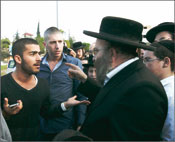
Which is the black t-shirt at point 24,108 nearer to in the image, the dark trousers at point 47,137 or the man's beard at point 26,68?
the man's beard at point 26,68

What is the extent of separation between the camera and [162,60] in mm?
2439

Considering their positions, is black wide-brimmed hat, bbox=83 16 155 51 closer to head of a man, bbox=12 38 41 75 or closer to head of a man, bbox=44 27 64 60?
head of a man, bbox=12 38 41 75

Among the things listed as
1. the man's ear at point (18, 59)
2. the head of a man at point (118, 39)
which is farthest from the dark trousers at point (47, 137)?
the head of a man at point (118, 39)

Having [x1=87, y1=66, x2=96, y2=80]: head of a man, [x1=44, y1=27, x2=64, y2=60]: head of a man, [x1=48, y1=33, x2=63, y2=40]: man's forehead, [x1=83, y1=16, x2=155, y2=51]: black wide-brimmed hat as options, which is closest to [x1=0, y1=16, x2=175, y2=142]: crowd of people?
[x1=83, y1=16, x2=155, y2=51]: black wide-brimmed hat

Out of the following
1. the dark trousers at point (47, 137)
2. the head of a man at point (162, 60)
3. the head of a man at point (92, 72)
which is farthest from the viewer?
the head of a man at point (92, 72)

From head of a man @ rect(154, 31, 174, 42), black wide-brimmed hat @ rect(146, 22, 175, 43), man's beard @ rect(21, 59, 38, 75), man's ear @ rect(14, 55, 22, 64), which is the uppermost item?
black wide-brimmed hat @ rect(146, 22, 175, 43)

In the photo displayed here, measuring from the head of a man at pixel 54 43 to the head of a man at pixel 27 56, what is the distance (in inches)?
23.1

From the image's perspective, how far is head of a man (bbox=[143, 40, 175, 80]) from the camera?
240 cm

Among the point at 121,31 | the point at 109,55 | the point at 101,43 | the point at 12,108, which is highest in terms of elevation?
the point at 121,31

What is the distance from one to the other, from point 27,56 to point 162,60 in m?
1.84

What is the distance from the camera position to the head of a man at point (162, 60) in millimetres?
2396

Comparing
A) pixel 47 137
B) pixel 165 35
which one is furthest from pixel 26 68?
pixel 165 35

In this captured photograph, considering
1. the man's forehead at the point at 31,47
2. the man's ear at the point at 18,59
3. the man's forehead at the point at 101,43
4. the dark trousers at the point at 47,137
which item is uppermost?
the man's forehead at the point at 101,43

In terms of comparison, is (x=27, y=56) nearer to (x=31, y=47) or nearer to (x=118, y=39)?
(x=31, y=47)
